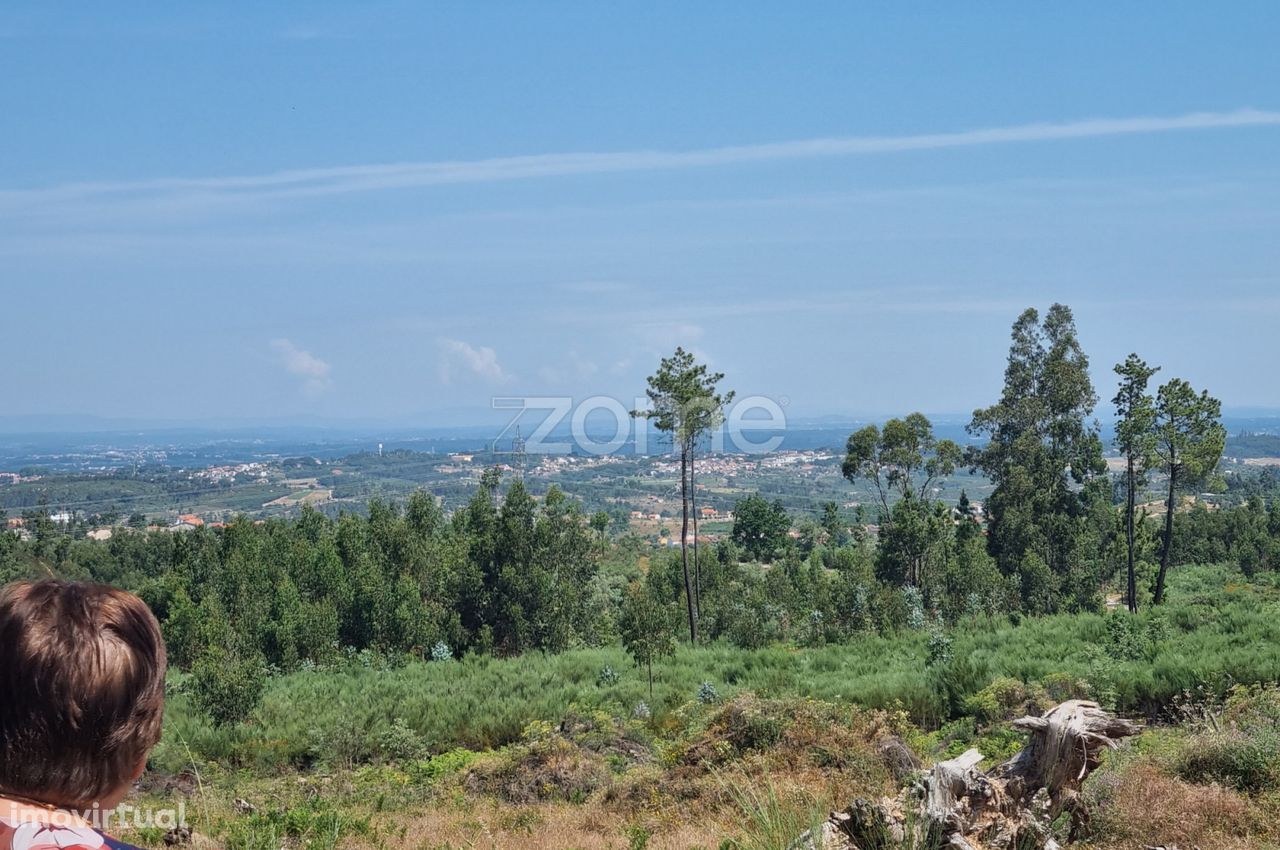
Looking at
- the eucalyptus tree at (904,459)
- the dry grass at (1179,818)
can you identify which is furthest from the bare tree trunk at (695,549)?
the dry grass at (1179,818)

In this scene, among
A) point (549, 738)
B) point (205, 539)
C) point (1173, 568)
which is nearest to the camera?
point (549, 738)

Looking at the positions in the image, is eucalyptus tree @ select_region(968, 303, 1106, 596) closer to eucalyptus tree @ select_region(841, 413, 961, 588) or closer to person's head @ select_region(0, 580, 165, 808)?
eucalyptus tree @ select_region(841, 413, 961, 588)

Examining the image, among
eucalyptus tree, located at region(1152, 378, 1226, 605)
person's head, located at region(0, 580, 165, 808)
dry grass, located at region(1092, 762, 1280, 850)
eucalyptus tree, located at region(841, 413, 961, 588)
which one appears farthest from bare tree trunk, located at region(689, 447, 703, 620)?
person's head, located at region(0, 580, 165, 808)

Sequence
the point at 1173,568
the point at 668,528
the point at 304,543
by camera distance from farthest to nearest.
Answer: the point at 668,528, the point at 1173,568, the point at 304,543

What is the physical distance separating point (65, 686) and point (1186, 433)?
27.7m

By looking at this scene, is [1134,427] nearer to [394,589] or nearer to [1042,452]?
[1042,452]

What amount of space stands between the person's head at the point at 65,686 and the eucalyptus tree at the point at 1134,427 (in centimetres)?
2695

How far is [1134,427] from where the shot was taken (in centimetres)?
2475

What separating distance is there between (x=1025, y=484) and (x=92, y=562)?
40606 millimetres

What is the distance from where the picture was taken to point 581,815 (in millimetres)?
9266

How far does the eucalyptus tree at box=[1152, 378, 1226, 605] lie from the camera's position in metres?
24.4

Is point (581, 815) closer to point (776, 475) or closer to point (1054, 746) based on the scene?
point (1054, 746)

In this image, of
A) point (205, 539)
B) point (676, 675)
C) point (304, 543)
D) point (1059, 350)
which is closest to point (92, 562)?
point (205, 539)

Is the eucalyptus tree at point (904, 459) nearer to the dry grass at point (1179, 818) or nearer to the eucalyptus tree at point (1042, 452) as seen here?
the eucalyptus tree at point (1042, 452)
